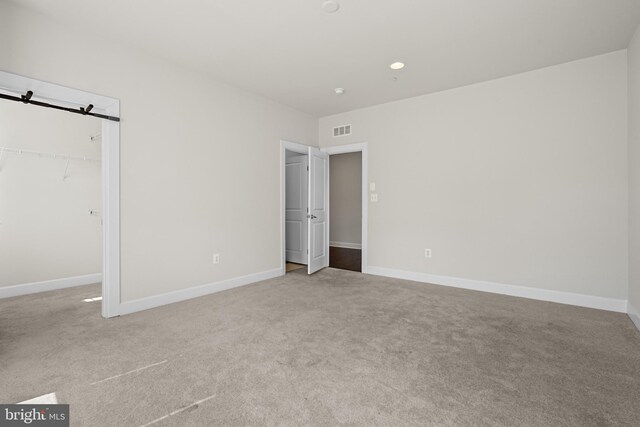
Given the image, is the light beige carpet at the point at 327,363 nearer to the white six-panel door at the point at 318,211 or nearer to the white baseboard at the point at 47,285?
the white baseboard at the point at 47,285

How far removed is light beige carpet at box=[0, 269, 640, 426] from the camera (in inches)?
64.4

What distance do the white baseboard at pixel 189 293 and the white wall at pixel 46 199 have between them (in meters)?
1.85

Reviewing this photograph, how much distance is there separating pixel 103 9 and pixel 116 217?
6.14 ft

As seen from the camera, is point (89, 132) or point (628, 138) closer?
point (628, 138)

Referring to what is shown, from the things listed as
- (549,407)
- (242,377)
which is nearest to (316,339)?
(242,377)

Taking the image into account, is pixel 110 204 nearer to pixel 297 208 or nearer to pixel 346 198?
pixel 297 208

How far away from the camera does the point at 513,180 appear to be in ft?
12.4

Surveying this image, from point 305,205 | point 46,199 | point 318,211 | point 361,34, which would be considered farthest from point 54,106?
point 305,205

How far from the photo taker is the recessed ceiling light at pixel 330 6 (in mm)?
2385

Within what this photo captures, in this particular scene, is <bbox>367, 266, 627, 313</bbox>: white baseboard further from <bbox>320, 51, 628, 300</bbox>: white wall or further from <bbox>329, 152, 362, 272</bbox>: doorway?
<bbox>329, 152, 362, 272</bbox>: doorway

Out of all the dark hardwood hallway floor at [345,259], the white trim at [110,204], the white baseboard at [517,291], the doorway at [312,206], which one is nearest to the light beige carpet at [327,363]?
the white baseboard at [517,291]

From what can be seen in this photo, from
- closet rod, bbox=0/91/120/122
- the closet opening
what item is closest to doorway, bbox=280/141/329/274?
closet rod, bbox=0/91/120/122

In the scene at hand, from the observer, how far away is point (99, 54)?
9.64 feet

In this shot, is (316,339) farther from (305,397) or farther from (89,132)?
(89,132)
